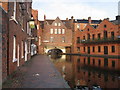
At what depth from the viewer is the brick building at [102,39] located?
111ft

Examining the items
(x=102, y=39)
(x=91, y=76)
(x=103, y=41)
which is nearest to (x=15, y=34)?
(x=91, y=76)

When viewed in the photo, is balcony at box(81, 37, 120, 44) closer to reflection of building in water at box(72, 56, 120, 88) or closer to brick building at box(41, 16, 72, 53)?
brick building at box(41, 16, 72, 53)

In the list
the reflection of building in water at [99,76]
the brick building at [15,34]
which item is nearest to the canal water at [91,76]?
the reflection of building in water at [99,76]

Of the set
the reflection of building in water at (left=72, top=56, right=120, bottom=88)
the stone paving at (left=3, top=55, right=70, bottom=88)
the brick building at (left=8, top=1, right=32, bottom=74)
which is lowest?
the reflection of building in water at (left=72, top=56, right=120, bottom=88)

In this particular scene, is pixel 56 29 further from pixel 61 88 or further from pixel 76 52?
pixel 61 88

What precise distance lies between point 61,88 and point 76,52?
139 ft

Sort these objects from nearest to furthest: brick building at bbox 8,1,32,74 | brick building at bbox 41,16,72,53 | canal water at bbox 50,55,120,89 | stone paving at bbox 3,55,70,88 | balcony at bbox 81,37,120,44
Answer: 1. stone paving at bbox 3,55,70,88
2. canal water at bbox 50,55,120,89
3. brick building at bbox 8,1,32,74
4. balcony at bbox 81,37,120,44
5. brick building at bbox 41,16,72,53

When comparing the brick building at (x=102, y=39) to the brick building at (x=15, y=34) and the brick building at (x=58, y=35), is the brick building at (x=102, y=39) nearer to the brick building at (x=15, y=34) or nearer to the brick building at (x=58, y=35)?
the brick building at (x=58, y=35)

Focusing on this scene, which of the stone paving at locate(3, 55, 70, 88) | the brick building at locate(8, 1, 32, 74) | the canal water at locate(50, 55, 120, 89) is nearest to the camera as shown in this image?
the stone paving at locate(3, 55, 70, 88)

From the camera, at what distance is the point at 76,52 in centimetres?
4850

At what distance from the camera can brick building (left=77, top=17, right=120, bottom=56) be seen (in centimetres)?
3375

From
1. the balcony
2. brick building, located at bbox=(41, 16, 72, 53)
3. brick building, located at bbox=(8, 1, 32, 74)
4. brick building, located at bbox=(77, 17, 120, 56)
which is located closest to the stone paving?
brick building, located at bbox=(8, 1, 32, 74)

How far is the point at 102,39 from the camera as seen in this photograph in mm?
36781

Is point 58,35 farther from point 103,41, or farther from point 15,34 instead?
point 15,34
